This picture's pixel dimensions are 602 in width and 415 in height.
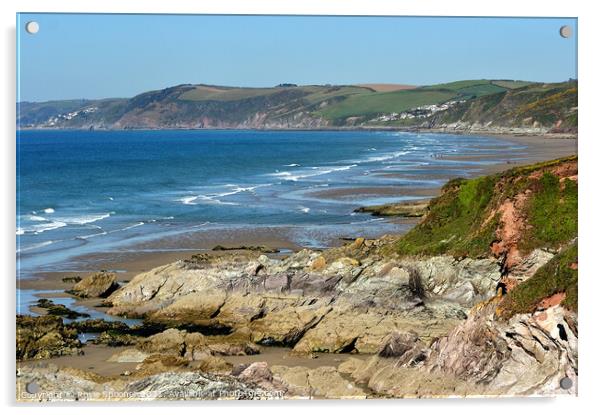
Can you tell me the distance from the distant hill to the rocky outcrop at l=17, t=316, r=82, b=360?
282 cm

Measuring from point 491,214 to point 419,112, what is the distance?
309cm

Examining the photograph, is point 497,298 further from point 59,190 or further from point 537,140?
point 59,190

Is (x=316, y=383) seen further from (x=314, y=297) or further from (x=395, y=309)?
(x=314, y=297)

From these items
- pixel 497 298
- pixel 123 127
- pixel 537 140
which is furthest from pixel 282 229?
pixel 497 298

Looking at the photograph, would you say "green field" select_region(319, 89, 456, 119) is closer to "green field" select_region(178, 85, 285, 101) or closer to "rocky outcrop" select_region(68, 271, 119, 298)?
"green field" select_region(178, 85, 285, 101)

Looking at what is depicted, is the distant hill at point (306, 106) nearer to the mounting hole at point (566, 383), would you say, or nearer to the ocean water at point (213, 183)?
the ocean water at point (213, 183)

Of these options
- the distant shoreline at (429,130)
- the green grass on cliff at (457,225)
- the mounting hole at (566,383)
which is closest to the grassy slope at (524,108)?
the distant shoreline at (429,130)

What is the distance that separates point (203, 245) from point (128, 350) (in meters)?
4.98

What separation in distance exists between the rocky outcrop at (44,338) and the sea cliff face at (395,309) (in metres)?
0.44

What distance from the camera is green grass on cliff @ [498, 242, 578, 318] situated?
48.9 ft

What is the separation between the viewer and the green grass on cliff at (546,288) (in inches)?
586

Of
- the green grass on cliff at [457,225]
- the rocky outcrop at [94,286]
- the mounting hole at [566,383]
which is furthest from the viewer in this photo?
the green grass on cliff at [457,225]

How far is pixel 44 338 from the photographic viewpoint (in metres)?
16.2

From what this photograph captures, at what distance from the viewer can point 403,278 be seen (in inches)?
734
